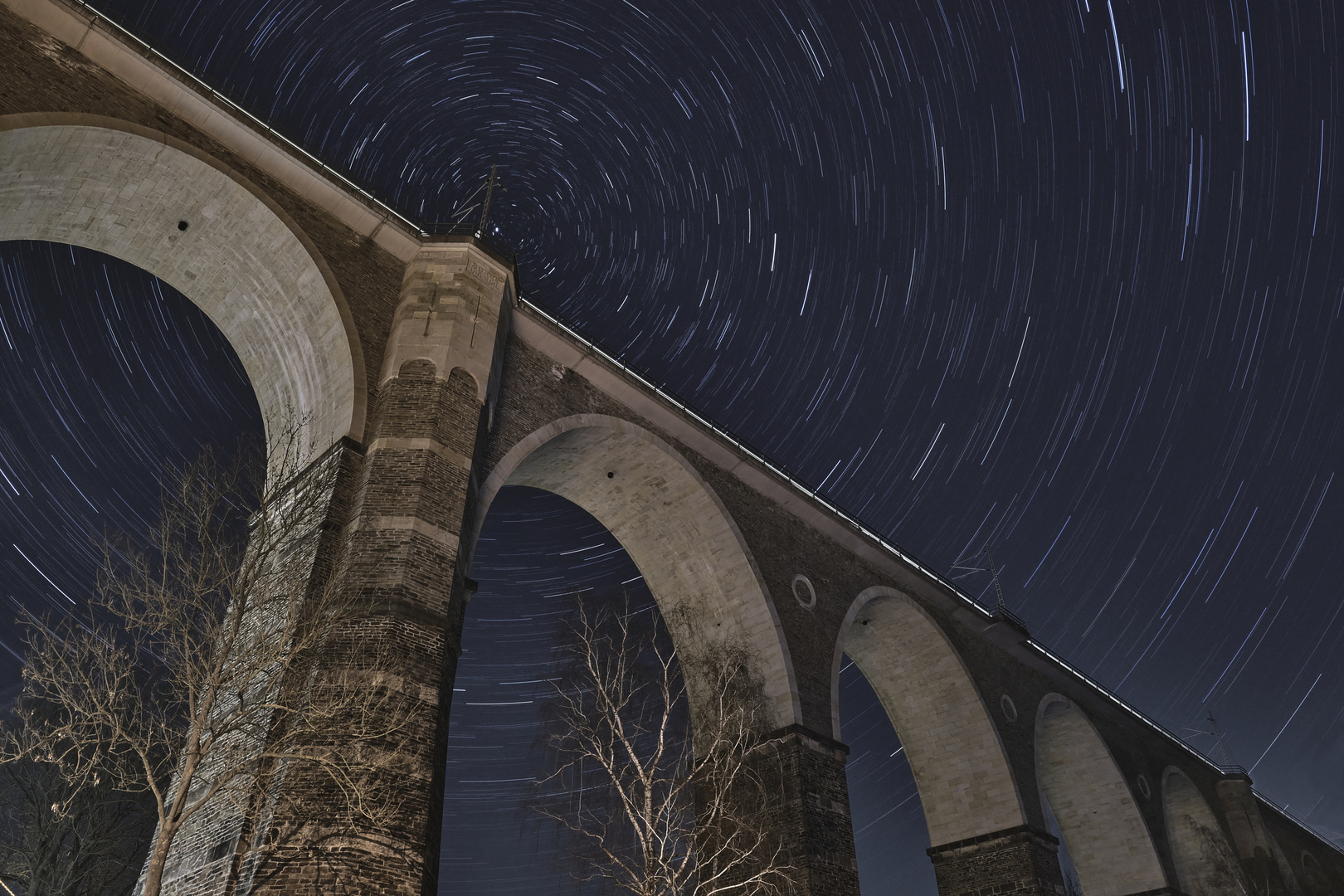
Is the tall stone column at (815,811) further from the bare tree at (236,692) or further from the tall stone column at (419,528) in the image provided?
the bare tree at (236,692)

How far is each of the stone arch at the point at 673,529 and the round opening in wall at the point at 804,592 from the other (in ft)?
3.25

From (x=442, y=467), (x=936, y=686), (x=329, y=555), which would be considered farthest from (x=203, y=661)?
(x=936, y=686)

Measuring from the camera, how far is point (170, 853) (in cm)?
1012

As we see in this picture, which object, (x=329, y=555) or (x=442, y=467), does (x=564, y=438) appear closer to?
(x=442, y=467)

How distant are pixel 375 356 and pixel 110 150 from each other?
416 centimetres

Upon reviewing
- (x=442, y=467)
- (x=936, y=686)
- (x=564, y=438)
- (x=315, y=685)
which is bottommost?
(x=315, y=685)

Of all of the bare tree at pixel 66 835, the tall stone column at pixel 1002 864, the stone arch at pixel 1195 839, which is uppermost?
the stone arch at pixel 1195 839

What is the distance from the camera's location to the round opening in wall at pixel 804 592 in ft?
59.2

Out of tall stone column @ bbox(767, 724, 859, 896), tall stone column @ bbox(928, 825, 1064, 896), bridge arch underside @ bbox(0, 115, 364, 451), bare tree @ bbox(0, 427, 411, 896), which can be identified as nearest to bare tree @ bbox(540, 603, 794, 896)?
A: tall stone column @ bbox(767, 724, 859, 896)

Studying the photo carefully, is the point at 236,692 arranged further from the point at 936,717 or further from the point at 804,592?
the point at 936,717

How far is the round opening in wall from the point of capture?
18.0 m

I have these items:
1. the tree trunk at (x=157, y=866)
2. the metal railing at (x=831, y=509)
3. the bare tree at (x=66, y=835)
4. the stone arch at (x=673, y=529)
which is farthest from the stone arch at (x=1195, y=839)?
the tree trunk at (x=157, y=866)

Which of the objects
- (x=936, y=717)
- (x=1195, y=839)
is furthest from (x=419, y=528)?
(x=1195, y=839)

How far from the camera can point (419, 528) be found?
11070mm
